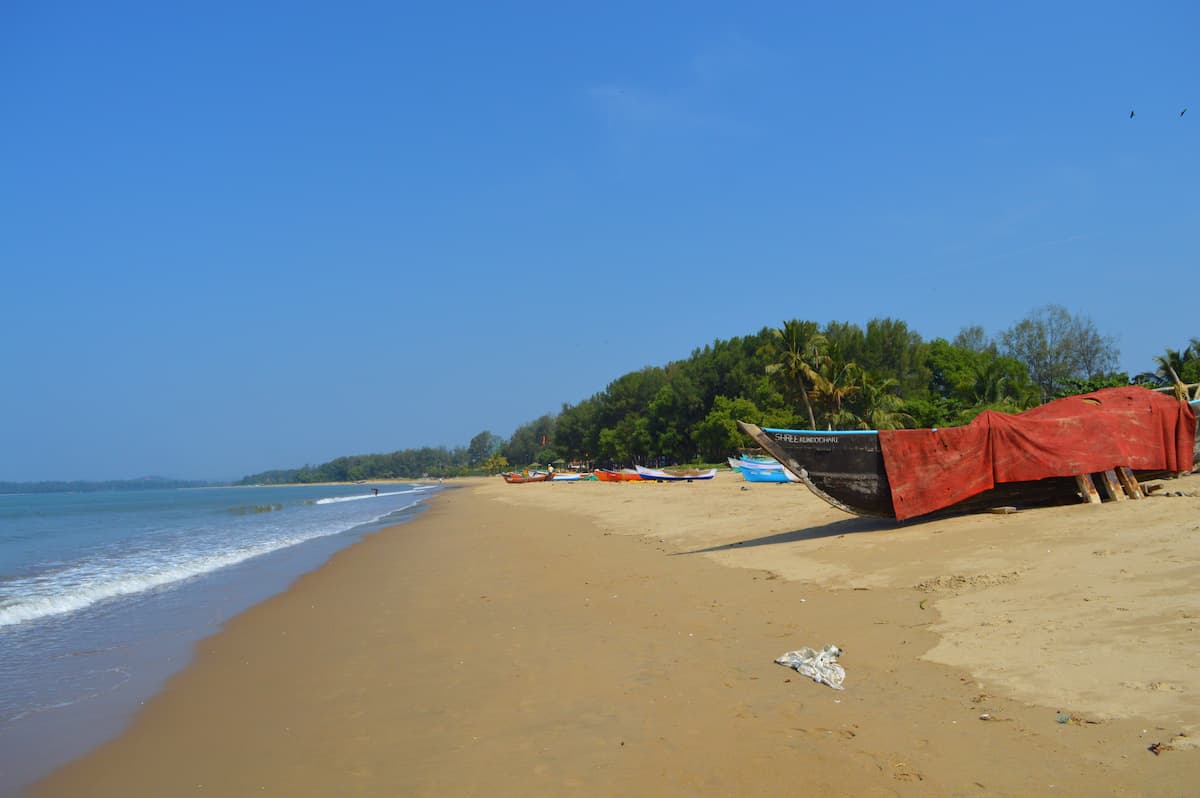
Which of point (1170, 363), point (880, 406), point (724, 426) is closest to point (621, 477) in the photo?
point (724, 426)

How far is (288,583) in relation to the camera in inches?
575

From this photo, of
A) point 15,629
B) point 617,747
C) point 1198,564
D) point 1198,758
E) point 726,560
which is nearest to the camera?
Result: point 1198,758

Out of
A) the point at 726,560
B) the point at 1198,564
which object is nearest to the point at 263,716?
the point at 726,560

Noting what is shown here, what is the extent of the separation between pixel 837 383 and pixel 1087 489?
34.5m

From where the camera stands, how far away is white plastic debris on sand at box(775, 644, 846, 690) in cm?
566

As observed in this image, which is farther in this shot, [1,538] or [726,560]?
[1,538]

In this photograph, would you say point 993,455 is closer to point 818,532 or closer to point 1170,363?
point 818,532

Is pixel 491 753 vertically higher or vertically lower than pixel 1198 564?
lower

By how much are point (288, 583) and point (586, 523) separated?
9.80 m

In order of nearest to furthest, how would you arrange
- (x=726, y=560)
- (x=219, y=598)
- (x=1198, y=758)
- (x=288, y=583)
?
(x=1198, y=758), (x=726, y=560), (x=219, y=598), (x=288, y=583)

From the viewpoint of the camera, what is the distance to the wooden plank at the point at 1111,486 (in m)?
11.5

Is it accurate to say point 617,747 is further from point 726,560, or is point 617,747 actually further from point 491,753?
point 726,560

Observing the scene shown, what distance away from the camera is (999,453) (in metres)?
11.8

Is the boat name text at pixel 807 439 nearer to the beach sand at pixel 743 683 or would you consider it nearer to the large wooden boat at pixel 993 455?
the large wooden boat at pixel 993 455
